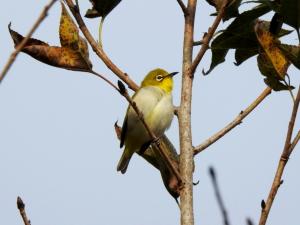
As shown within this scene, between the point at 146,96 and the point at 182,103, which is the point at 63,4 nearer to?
the point at 182,103

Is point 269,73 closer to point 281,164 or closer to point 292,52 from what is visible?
point 292,52

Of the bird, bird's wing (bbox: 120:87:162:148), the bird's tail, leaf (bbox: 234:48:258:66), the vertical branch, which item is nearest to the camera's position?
the vertical branch

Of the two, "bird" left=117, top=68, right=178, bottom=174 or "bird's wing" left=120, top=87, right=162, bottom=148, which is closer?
"bird" left=117, top=68, right=178, bottom=174

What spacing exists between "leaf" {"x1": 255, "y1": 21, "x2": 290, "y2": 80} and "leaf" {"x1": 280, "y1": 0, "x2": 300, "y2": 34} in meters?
0.11

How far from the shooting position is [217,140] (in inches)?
102

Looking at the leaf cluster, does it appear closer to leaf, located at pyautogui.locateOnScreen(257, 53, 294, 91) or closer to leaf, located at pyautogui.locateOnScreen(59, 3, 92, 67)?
leaf, located at pyautogui.locateOnScreen(257, 53, 294, 91)

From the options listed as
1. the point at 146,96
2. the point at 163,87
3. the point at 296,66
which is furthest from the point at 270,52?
the point at 163,87

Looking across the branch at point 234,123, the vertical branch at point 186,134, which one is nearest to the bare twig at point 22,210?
the vertical branch at point 186,134

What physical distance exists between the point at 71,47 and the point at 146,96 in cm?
275

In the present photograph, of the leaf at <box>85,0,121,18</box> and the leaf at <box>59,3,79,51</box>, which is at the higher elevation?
the leaf at <box>85,0,121,18</box>

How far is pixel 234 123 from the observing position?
8.70 ft

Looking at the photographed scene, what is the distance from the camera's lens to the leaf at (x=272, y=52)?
2.54 metres

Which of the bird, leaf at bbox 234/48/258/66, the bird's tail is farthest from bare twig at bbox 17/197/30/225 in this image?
the bird's tail

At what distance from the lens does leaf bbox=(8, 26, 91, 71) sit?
2.70m
